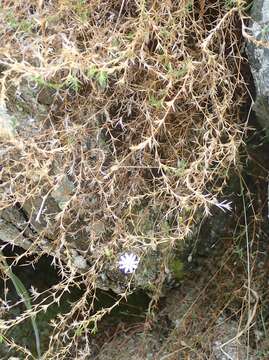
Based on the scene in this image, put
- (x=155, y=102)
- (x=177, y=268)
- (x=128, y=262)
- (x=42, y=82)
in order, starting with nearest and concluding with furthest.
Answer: (x=42, y=82)
(x=155, y=102)
(x=128, y=262)
(x=177, y=268)

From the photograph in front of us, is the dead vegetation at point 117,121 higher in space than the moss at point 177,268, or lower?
higher

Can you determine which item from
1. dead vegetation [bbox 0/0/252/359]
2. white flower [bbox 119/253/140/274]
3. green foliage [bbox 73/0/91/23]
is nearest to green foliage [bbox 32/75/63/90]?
dead vegetation [bbox 0/0/252/359]

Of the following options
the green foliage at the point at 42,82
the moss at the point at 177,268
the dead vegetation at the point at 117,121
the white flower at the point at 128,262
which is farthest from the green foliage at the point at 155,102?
the moss at the point at 177,268

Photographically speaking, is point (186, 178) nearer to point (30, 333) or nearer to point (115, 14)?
point (115, 14)

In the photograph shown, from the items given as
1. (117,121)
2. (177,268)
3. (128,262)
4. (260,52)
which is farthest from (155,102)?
(177,268)

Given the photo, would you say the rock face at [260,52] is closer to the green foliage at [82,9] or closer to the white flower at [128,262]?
the green foliage at [82,9]

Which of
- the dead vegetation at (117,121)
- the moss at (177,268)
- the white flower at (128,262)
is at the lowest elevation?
the moss at (177,268)

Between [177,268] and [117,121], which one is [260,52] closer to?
[117,121]
